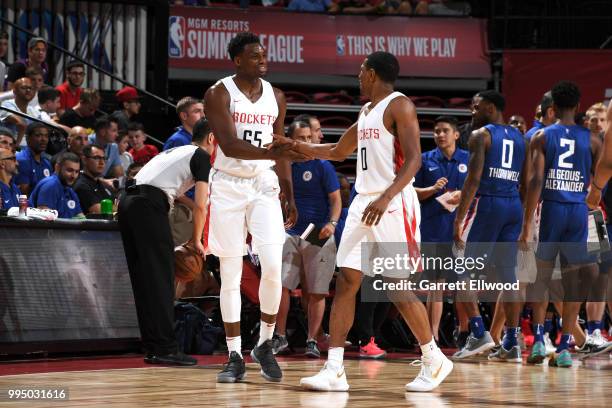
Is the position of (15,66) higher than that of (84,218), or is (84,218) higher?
(15,66)

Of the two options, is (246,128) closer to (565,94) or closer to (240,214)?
(240,214)

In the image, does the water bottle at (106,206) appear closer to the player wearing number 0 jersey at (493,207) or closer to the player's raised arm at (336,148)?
the player wearing number 0 jersey at (493,207)

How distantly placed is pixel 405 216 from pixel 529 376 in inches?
75.3

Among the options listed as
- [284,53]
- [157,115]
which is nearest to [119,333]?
[157,115]

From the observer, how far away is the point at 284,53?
16188 millimetres

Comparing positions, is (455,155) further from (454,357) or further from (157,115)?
(157,115)

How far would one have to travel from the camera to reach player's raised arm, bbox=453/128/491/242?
9008 mm

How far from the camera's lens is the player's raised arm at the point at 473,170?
355 inches

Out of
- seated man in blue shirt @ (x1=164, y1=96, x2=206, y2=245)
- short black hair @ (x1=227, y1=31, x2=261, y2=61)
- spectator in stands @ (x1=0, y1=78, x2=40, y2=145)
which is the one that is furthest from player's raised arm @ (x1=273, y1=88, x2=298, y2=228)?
spectator in stands @ (x1=0, y1=78, x2=40, y2=145)

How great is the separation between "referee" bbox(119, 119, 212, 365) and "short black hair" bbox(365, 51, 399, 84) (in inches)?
77.8

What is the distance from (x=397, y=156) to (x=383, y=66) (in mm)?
535

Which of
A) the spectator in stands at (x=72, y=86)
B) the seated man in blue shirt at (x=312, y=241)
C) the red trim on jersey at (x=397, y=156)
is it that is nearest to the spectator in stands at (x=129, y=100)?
the spectator in stands at (x=72, y=86)

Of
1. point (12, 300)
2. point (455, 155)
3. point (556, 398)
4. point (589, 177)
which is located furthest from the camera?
point (455, 155)

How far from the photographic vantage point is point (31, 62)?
13273mm
